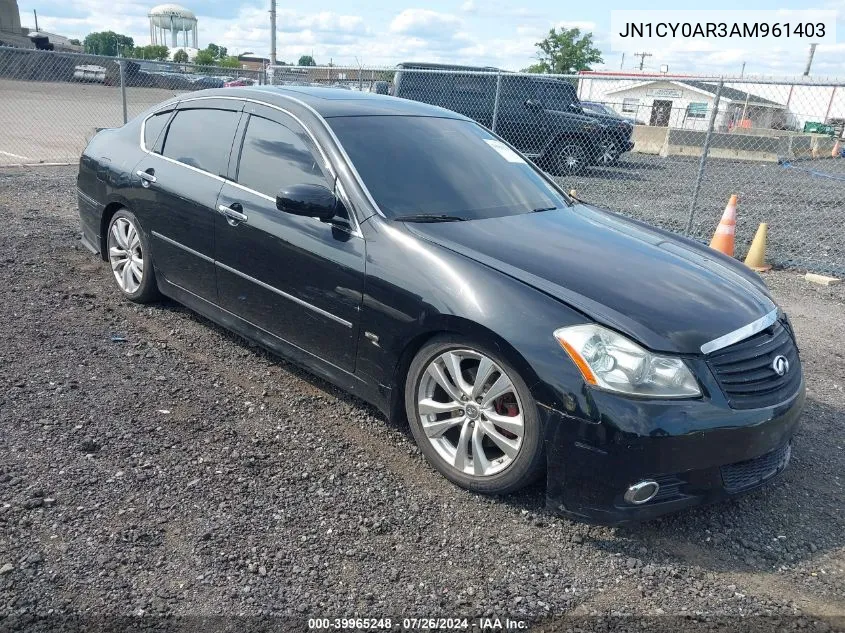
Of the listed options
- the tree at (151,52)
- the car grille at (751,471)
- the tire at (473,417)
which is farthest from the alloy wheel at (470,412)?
the tree at (151,52)

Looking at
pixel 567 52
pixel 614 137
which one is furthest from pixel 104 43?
pixel 614 137

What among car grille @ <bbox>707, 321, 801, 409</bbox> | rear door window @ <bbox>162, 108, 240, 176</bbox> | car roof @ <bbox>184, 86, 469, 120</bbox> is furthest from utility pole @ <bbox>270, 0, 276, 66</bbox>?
car grille @ <bbox>707, 321, 801, 409</bbox>

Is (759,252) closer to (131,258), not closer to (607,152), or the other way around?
(131,258)

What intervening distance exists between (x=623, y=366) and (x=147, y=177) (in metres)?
3.45

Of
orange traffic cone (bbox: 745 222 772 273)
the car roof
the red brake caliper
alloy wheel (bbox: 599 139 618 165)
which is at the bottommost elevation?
orange traffic cone (bbox: 745 222 772 273)

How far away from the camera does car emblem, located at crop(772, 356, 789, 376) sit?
9.73ft

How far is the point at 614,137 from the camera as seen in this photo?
1502cm

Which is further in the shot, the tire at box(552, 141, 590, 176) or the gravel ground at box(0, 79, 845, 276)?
the tire at box(552, 141, 590, 176)

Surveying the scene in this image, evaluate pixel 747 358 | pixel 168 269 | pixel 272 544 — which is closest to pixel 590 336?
pixel 747 358

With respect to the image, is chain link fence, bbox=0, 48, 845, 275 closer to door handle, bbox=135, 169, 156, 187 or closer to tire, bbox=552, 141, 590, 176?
tire, bbox=552, 141, 590, 176

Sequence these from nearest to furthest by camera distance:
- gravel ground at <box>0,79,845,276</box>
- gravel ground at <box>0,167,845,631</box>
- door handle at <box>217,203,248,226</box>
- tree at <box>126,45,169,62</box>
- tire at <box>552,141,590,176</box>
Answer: gravel ground at <box>0,167,845,631</box>
door handle at <box>217,203,248,226</box>
gravel ground at <box>0,79,845,276</box>
tire at <box>552,141,590,176</box>
tree at <box>126,45,169,62</box>

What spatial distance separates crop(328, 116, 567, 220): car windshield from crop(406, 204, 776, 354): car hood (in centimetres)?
18

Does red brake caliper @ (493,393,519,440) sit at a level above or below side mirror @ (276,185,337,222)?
below

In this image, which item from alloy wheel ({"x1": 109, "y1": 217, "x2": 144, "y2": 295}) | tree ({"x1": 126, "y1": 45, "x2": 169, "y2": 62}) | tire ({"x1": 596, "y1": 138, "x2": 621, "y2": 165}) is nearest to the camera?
alloy wheel ({"x1": 109, "y1": 217, "x2": 144, "y2": 295})
